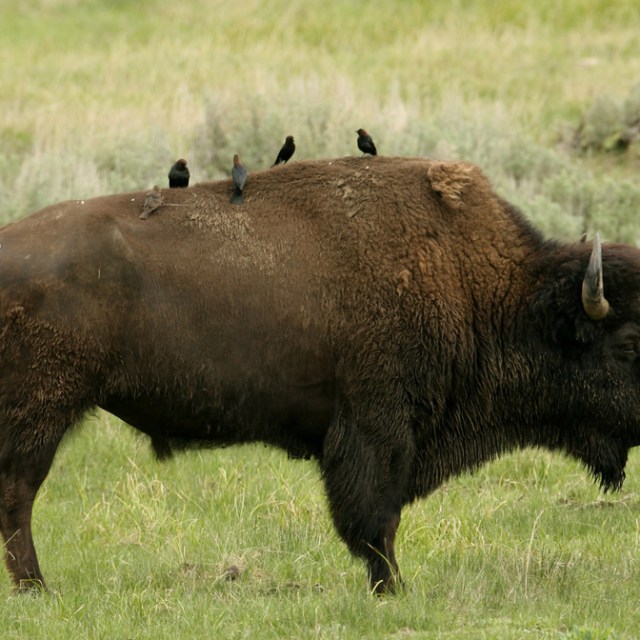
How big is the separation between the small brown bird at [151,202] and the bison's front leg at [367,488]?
1425 millimetres

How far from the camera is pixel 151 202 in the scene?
6469mm

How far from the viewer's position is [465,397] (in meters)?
6.55

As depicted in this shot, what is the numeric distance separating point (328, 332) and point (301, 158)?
760 cm

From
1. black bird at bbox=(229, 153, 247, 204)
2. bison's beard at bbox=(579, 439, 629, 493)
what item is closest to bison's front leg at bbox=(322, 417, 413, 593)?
bison's beard at bbox=(579, 439, 629, 493)

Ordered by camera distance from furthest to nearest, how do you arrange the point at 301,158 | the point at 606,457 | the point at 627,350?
the point at 301,158 → the point at 606,457 → the point at 627,350

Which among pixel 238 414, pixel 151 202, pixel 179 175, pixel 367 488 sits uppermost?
pixel 151 202

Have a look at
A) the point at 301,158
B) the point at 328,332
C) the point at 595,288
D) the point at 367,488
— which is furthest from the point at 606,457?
the point at 301,158

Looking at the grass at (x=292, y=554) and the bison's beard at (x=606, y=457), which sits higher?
the bison's beard at (x=606, y=457)

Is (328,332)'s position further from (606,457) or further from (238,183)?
(606,457)

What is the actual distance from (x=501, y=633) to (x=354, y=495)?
1.15m

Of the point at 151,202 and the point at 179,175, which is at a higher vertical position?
the point at 151,202

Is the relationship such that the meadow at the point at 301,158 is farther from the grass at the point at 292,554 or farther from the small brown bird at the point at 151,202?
the small brown bird at the point at 151,202

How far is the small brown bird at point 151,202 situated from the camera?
21.1 ft

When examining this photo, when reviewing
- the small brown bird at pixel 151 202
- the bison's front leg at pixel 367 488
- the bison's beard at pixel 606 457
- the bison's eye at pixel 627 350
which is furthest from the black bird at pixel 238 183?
the bison's beard at pixel 606 457
